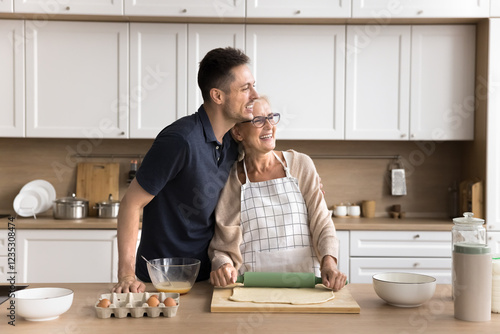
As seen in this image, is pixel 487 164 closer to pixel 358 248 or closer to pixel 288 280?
pixel 358 248

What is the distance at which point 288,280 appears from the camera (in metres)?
1.86

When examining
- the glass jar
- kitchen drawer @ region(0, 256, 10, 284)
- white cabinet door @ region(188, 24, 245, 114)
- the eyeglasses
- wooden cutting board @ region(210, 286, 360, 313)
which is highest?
white cabinet door @ region(188, 24, 245, 114)

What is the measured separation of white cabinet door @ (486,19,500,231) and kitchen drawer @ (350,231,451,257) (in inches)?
12.7

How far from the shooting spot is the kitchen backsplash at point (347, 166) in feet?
13.9

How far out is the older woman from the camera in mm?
2082

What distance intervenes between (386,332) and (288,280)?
0.44 meters

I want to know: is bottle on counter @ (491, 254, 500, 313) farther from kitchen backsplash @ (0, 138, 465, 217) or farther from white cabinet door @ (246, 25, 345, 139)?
kitchen backsplash @ (0, 138, 465, 217)

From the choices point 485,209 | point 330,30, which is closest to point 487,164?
point 485,209

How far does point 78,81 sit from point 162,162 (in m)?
2.15

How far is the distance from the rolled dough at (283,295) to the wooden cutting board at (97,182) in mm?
2519

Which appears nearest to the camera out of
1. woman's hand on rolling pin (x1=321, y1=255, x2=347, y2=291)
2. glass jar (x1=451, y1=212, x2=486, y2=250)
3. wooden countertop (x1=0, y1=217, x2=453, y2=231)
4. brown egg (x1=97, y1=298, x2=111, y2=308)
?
brown egg (x1=97, y1=298, x2=111, y2=308)

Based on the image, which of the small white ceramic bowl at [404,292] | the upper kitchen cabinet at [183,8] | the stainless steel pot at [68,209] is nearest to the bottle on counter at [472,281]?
the small white ceramic bowl at [404,292]

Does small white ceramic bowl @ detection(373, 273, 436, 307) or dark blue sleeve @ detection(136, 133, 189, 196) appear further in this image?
dark blue sleeve @ detection(136, 133, 189, 196)

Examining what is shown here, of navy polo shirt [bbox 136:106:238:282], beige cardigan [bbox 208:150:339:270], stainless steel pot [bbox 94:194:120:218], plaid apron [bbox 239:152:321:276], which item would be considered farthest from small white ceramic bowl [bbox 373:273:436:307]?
stainless steel pot [bbox 94:194:120:218]
